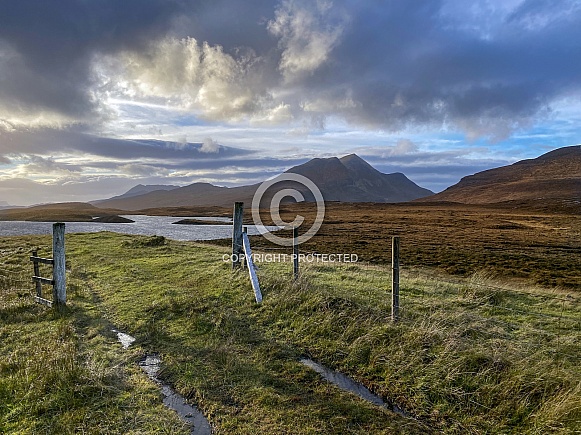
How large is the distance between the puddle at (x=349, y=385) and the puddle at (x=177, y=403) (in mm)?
2367

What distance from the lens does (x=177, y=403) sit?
5.90 metres

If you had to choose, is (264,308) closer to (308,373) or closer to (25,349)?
(308,373)

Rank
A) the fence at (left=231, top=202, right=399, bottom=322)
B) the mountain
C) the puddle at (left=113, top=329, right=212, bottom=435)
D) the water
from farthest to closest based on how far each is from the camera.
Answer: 1. the mountain
2. the water
3. the fence at (left=231, top=202, right=399, bottom=322)
4. the puddle at (left=113, top=329, right=212, bottom=435)

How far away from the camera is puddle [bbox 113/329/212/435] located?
529 cm

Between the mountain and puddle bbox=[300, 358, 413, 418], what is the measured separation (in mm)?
89068

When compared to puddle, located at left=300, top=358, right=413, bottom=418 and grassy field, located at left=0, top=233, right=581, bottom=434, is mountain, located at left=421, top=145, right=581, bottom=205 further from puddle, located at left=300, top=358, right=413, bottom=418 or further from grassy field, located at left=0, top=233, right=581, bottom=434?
puddle, located at left=300, top=358, right=413, bottom=418

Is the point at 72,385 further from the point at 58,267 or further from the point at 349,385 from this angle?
the point at 58,267

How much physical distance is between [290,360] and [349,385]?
4.48ft

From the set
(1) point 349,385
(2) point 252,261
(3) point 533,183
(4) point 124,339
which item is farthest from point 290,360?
(3) point 533,183

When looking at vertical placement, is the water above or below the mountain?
below

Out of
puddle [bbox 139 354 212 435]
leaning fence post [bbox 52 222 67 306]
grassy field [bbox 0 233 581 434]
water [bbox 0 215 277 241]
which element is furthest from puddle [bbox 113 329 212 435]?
water [bbox 0 215 277 241]

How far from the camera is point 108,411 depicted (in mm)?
5469

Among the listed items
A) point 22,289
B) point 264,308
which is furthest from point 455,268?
point 22,289

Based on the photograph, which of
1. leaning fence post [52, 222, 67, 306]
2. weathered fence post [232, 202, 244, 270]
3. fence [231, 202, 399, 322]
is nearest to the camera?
fence [231, 202, 399, 322]
